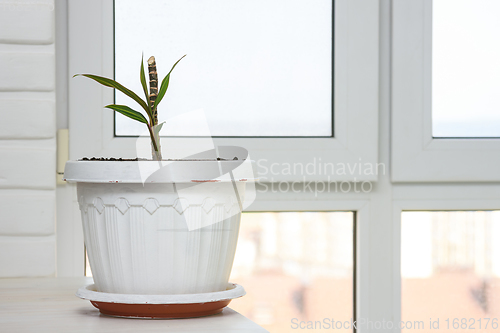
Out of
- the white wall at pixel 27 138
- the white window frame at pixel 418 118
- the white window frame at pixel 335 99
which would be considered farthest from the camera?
the white window frame at pixel 418 118

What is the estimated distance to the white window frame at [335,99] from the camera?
3.50 feet

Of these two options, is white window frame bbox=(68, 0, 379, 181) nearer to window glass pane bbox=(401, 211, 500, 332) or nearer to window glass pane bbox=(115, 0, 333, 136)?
window glass pane bbox=(115, 0, 333, 136)

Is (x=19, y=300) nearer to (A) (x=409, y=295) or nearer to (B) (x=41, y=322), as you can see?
(B) (x=41, y=322)

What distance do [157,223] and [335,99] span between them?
0.76m

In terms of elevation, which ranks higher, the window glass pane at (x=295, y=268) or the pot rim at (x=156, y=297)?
the pot rim at (x=156, y=297)

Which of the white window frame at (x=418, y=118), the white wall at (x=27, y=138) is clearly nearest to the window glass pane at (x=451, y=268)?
the white window frame at (x=418, y=118)

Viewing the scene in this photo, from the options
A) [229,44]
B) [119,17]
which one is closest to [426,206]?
[229,44]

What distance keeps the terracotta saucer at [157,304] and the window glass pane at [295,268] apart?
64cm

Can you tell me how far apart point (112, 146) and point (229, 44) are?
39 cm

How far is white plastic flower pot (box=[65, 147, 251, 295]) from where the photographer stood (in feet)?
1.71

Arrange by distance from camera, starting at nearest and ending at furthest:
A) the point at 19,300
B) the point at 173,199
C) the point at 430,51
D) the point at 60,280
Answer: the point at 173,199, the point at 19,300, the point at 60,280, the point at 430,51

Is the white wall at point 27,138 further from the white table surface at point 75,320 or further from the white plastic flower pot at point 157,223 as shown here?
the white plastic flower pot at point 157,223

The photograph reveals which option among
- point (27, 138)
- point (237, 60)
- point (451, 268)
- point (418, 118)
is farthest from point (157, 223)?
point (451, 268)

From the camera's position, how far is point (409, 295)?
1225 mm
